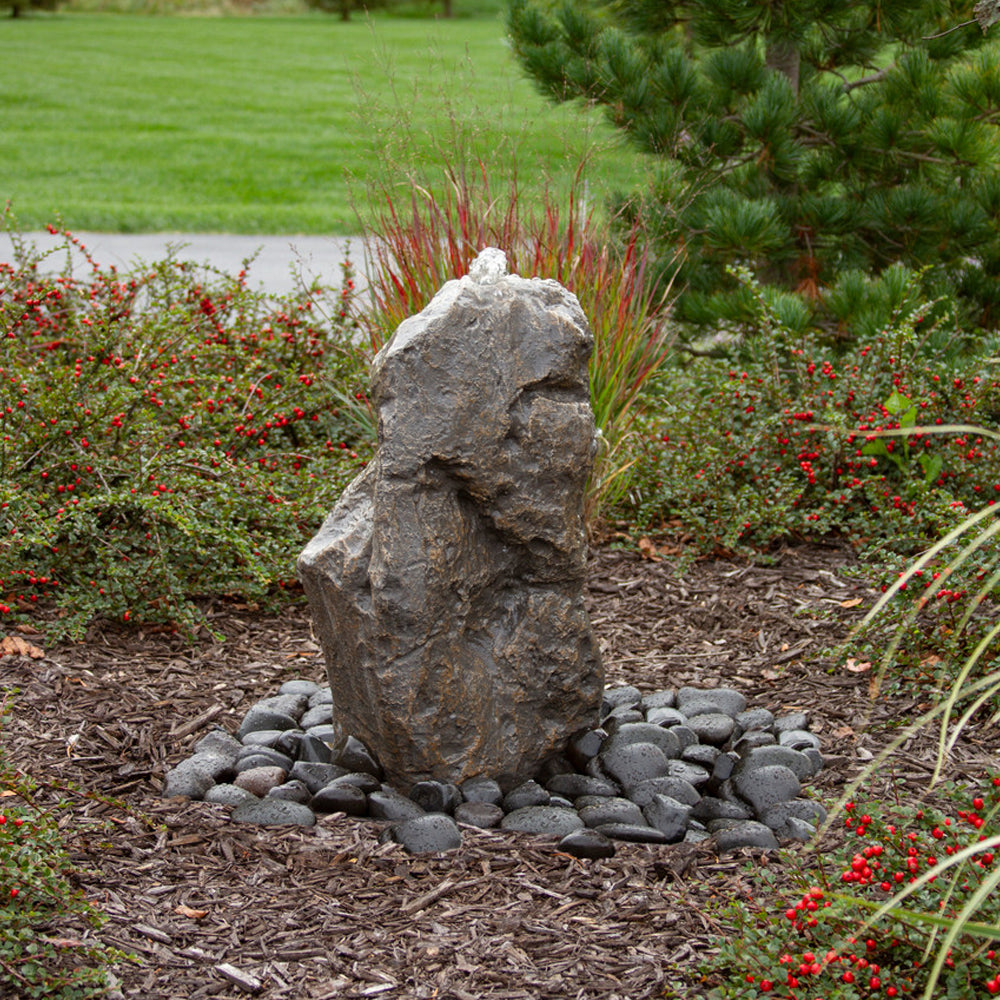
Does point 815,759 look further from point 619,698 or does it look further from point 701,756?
point 619,698

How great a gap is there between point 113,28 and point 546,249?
2758 centimetres

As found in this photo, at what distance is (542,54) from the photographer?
5.76 metres

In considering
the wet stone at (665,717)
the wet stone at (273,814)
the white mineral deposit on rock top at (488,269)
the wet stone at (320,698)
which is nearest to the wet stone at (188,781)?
the wet stone at (273,814)

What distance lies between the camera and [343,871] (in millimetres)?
2645

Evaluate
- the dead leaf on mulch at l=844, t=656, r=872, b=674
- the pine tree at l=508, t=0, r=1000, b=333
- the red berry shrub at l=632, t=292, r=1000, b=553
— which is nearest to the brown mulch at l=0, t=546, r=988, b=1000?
the dead leaf on mulch at l=844, t=656, r=872, b=674

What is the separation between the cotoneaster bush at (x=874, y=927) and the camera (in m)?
2.03

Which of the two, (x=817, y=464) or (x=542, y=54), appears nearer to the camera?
(x=817, y=464)

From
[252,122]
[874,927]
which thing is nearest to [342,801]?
[874,927]

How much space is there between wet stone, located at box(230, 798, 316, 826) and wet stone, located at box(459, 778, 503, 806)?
40 cm

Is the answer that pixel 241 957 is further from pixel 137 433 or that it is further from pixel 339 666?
pixel 137 433

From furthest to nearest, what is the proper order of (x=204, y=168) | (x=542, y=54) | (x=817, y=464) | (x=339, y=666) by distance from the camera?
(x=204, y=168)
(x=542, y=54)
(x=817, y=464)
(x=339, y=666)

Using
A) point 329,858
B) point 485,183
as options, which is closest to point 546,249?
point 485,183

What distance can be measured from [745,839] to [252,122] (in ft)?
58.3

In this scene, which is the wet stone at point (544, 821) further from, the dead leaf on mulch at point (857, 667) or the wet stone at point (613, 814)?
the dead leaf on mulch at point (857, 667)
